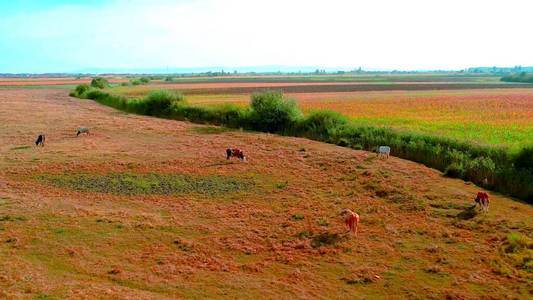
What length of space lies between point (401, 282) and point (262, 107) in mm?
30856

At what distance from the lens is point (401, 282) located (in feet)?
44.1

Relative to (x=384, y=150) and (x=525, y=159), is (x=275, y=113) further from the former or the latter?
(x=525, y=159)

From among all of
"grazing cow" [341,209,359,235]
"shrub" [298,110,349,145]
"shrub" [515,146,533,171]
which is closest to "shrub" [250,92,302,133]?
"shrub" [298,110,349,145]

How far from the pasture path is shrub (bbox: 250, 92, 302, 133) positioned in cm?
1261

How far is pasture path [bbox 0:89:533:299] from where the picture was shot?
13.2 m

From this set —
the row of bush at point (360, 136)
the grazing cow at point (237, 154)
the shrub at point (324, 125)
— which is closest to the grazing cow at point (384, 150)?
the row of bush at point (360, 136)

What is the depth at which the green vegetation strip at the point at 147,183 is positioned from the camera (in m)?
22.4

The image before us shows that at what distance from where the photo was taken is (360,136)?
34562mm

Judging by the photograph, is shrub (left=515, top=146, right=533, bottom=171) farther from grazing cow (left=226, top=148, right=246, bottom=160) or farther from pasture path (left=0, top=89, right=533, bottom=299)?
grazing cow (left=226, top=148, right=246, bottom=160)

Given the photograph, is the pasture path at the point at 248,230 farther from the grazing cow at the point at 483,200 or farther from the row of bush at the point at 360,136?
the row of bush at the point at 360,136

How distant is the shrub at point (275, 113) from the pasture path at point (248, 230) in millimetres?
12611

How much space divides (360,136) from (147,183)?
56.4 feet

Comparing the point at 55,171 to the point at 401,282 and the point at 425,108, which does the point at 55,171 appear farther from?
the point at 425,108

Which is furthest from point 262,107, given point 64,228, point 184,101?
point 64,228
